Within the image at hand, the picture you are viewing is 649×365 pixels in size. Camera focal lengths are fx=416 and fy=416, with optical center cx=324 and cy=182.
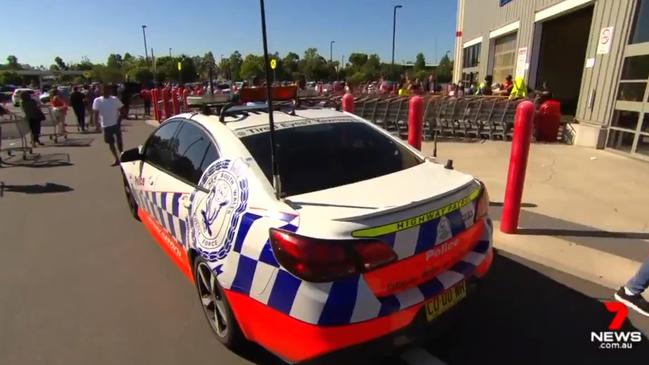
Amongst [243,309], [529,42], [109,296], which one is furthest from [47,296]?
[529,42]

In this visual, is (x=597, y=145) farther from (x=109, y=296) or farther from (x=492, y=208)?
(x=109, y=296)

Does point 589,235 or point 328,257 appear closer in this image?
point 328,257

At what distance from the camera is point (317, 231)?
79.8 inches

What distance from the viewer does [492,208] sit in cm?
535

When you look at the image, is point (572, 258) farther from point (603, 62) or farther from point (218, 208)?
point (603, 62)

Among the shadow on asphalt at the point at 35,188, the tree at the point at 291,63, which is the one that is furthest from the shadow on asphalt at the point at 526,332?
the tree at the point at 291,63

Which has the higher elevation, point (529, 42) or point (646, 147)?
point (529, 42)

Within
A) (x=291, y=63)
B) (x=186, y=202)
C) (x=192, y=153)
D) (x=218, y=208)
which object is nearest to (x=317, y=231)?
(x=218, y=208)

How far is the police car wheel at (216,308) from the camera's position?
8.54ft

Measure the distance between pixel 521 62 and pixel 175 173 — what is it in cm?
1344

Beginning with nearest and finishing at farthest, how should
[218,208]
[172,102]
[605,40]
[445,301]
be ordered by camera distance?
[445,301] → [218,208] → [605,40] → [172,102]

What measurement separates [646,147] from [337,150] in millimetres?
7734

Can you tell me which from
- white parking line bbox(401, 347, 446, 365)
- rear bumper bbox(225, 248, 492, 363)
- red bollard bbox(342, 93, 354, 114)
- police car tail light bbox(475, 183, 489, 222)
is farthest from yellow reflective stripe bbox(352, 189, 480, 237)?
red bollard bbox(342, 93, 354, 114)

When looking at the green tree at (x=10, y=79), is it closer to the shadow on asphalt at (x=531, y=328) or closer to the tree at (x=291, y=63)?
the tree at (x=291, y=63)
